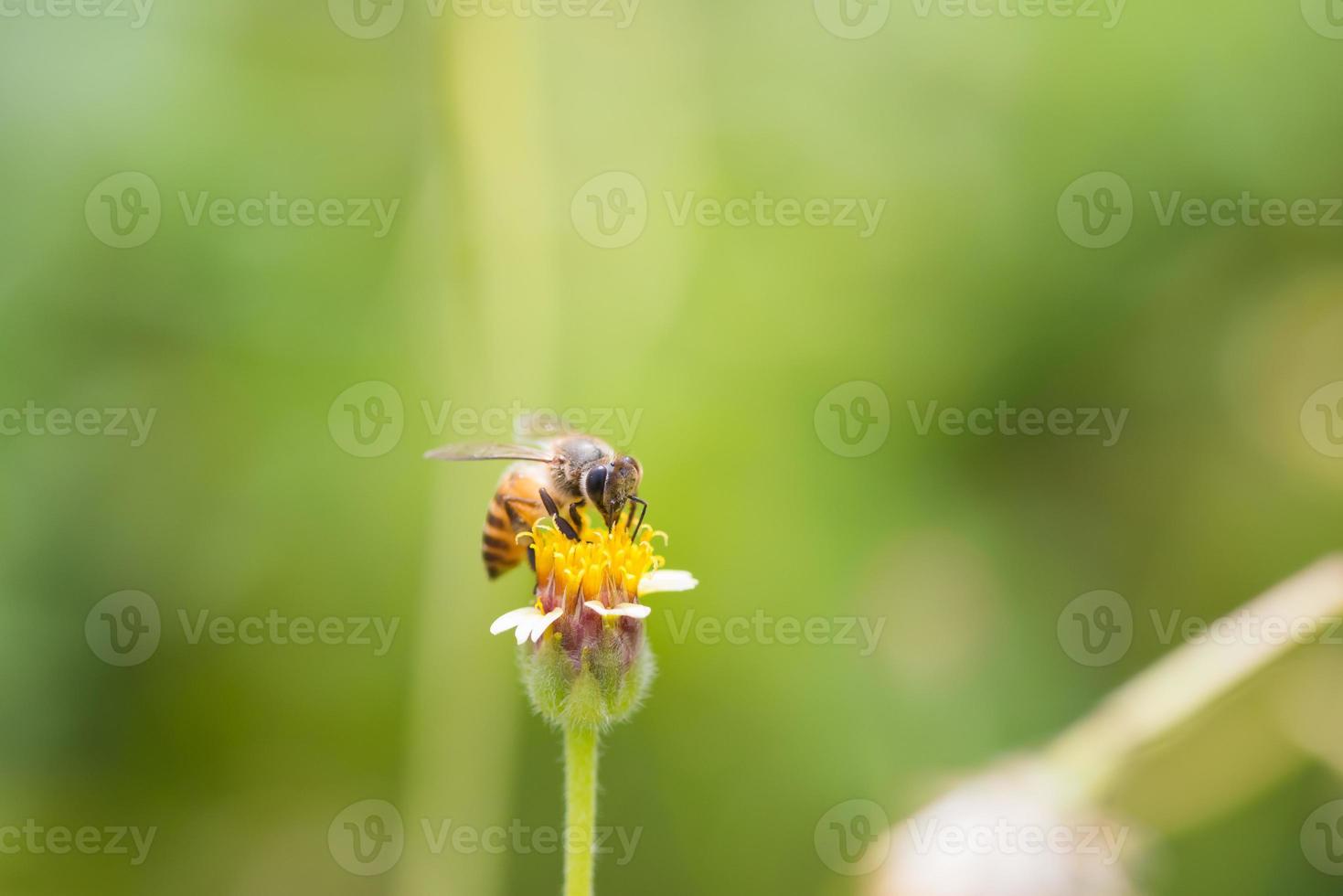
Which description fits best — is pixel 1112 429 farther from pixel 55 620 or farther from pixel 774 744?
pixel 55 620

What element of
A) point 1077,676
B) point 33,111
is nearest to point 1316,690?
point 1077,676

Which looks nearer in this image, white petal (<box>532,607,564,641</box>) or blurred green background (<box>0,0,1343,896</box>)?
white petal (<box>532,607,564,641</box>)

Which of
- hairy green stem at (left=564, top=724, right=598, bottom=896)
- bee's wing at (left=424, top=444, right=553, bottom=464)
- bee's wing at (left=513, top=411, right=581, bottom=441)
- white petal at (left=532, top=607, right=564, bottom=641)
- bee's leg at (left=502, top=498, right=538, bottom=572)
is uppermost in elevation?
bee's wing at (left=513, top=411, right=581, bottom=441)

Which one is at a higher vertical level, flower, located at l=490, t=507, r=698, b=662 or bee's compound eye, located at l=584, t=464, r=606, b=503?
bee's compound eye, located at l=584, t=464, r=606, b=503

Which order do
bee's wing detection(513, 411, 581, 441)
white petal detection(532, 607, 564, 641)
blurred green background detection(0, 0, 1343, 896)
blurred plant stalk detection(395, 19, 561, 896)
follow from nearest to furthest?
white petal detection(532, 607, 564, 641), bee's wing detection(513, 411, 581, 441), blurred plant stalk detection(395, 19, 561, 896), blurred green background detection(0, 0, 1343, 896)

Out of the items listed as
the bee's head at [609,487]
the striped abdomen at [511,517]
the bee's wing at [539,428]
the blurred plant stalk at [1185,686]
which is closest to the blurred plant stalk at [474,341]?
the bee's wing at [539,428]

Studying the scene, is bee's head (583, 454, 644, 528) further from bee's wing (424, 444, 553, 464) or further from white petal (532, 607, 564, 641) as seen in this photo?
white petal (532, 607, 564, 641)

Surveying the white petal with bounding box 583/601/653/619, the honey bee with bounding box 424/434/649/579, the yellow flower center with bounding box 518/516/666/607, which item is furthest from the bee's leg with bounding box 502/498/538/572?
the white petal with bounding box 583/601/653/619
